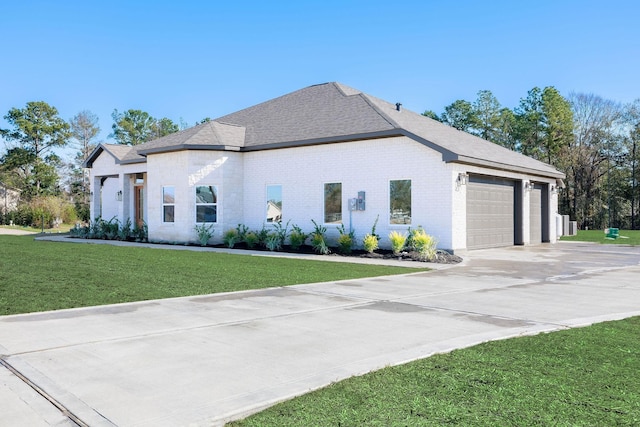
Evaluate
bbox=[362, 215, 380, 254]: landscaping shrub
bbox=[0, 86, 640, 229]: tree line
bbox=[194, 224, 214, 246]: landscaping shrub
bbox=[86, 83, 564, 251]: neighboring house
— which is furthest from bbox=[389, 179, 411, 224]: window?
bbox=[0, 86, 640, 229]: tree line

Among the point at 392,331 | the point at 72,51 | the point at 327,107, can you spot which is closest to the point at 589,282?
the point at 392,331

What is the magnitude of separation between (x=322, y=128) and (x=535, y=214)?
10.3 metres

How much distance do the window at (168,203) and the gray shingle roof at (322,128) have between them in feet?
5.22

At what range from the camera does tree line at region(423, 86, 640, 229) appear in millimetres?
41562

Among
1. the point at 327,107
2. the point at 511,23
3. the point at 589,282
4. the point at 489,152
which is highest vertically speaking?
the point at 511,23

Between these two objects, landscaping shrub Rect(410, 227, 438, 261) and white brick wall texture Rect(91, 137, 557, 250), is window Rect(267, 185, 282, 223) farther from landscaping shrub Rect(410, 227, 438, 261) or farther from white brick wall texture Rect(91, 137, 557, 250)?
landscaping shrub Rect(410, 227, 438, 261)

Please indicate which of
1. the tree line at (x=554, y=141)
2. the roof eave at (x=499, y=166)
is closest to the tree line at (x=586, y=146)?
the tree line at (x=554, y=141)

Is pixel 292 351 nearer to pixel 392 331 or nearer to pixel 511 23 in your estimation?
pixel 392 331

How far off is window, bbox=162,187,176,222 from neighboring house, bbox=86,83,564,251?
0.04 metres

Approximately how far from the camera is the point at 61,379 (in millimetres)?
4379

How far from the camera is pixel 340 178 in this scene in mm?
18406

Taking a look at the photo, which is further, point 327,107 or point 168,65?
point 168,65

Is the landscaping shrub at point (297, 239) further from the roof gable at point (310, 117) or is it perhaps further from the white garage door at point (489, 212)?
the white garage door at point (489, 212)

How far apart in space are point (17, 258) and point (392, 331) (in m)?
11.7
